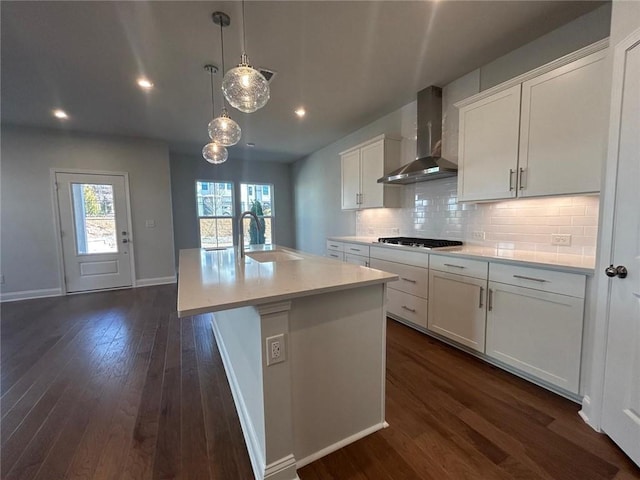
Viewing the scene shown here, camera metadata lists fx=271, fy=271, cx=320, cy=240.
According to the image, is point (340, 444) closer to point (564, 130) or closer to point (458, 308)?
point (458, 308)

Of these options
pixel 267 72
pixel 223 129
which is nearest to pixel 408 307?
pixel 223 129

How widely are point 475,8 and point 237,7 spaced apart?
1668 mm

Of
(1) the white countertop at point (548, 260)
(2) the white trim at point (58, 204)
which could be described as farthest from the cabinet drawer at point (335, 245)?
(2) the white trim at point (58, 204)

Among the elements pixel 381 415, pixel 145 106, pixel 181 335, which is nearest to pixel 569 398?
pixel 381 415

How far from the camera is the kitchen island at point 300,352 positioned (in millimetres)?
1169

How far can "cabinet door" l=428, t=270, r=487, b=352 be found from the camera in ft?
7.30

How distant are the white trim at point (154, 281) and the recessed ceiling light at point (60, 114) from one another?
109 inches

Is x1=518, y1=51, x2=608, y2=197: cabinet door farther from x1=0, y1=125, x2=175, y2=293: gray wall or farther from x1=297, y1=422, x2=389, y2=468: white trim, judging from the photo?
x1=0, y1=125, x2=175, y2=293: gray wall

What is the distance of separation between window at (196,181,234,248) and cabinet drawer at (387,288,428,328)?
440 centimetres

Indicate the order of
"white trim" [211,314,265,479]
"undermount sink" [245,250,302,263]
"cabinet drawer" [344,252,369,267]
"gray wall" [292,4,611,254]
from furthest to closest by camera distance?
"cabinet drawer" [344,252,369,267] < "undermount sink" [245,250,302,263] < "gray wall" [292,4,611,254] < "white trim" [211,314,265,479]

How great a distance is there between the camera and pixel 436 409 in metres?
1.72

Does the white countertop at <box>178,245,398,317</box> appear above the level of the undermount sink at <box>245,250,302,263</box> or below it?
above

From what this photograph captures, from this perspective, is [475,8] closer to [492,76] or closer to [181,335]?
[492,76]

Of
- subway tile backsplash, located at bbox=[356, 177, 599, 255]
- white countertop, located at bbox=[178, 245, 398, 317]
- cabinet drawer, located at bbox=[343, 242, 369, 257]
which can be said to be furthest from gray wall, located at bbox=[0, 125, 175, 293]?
subway tile backsplash, located at bbox=[356, 177, 599, 255]
